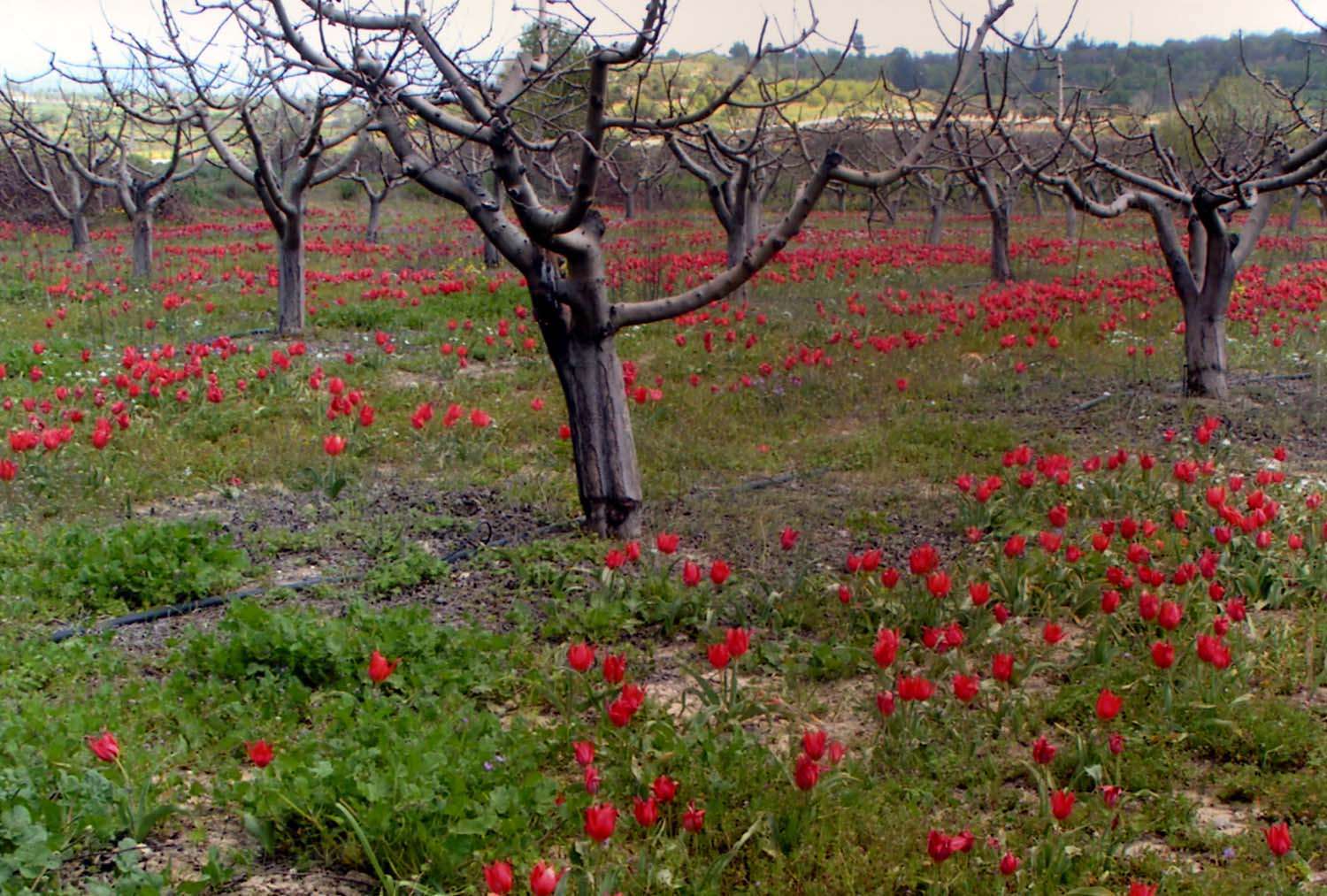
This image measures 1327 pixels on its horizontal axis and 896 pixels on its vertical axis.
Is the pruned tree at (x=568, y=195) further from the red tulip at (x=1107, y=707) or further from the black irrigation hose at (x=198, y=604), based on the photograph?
the red tulip at (x=1107, y=707)

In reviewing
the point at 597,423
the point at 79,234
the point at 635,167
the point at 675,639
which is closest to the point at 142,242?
the point at 79,234

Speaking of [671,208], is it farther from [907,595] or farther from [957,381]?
[907,595]

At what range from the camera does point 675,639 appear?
16.8 feet

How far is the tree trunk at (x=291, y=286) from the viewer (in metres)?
12.2

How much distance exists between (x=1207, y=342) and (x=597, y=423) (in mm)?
5798

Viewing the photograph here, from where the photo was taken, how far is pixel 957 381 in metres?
10.2

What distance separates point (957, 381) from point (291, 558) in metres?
6.52

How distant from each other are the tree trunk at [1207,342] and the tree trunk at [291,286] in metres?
8.98

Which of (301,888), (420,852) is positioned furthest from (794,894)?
(301,888)

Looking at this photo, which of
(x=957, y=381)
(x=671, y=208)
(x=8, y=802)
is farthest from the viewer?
(x=671, y=208)

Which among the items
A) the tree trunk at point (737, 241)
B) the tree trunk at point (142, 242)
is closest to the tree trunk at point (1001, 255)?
the tree trunk at point (737, 241)

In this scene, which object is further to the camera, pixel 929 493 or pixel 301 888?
pixel 929 493

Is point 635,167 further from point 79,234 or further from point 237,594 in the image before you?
point 237,594

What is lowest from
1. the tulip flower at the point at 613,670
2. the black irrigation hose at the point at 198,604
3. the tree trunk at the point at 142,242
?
the black irrigation hose at the point at 198,604
